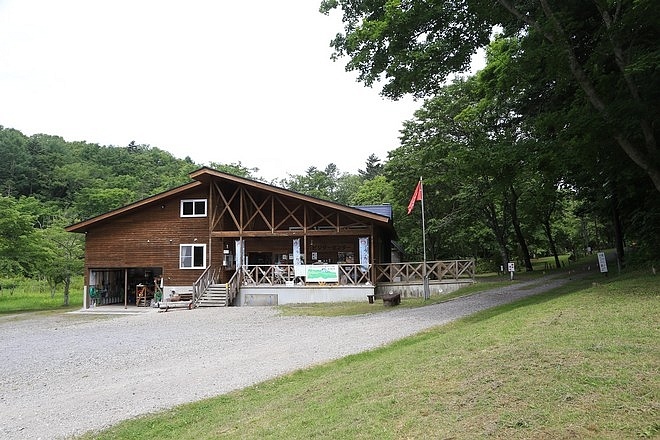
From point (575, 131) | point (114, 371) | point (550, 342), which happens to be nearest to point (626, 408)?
point (550, 342)

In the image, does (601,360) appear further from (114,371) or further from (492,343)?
(114,371)

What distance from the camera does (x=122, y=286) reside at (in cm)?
2597

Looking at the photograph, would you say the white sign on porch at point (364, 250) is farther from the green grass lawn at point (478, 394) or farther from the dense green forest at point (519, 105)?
the green grass lawn at point (478, 394)

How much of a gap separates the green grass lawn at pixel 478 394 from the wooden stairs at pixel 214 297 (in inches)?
558

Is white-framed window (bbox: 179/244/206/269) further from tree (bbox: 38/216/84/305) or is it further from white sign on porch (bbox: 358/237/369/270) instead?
white sign on porch (bbox: 358/237/369/270)

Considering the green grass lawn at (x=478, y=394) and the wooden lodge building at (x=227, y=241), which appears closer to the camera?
the green grass lawn at (x=478, y=394)

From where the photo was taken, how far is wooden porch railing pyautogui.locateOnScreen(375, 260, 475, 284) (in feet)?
72.1

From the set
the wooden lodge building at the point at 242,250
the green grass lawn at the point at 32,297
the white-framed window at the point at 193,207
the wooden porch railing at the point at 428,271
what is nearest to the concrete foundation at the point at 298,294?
the wooden lodge building at the point at 242,250

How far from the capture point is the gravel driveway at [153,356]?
6551 millimetres

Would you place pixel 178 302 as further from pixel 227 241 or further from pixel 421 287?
pixel 421 287

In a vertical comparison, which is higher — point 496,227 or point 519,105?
point 519,105

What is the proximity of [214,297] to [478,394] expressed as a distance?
1812cm

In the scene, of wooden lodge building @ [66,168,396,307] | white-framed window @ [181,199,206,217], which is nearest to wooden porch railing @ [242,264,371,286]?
wooden lodge building @ [66,168,396,307]

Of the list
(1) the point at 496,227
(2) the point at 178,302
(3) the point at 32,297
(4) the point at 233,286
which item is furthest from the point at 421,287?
(3) the point at 32,297
